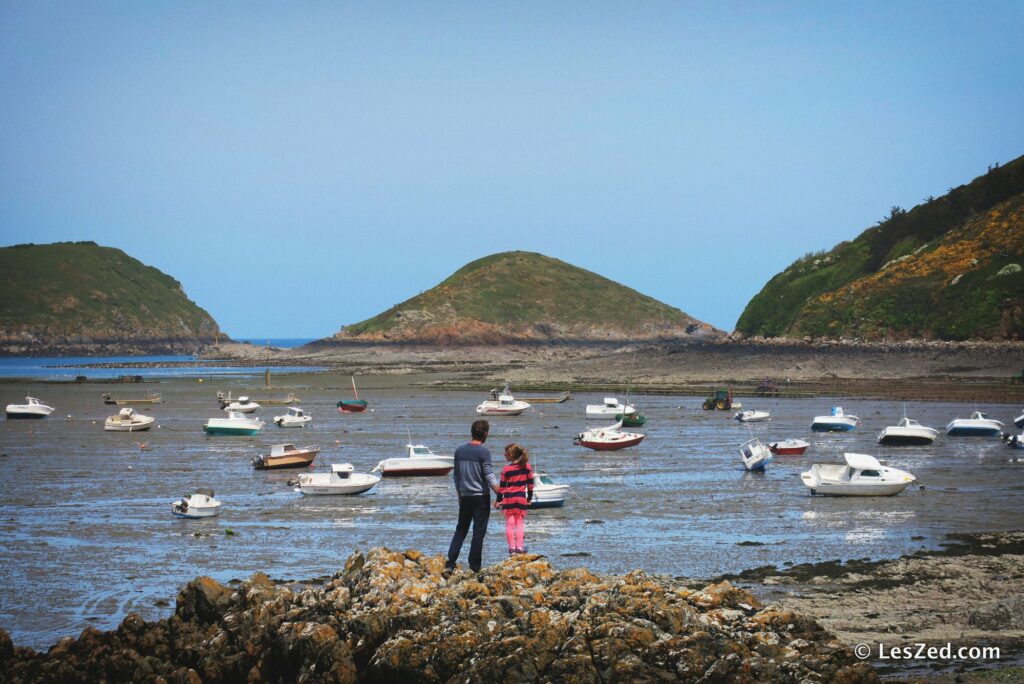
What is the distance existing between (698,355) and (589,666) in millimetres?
108399

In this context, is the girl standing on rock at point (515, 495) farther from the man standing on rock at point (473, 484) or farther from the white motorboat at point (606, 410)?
the white motorboat at point (606, 410)

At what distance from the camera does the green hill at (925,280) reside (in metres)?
102

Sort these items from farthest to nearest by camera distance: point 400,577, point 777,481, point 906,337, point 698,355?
point 698,355, point 906,337, point 777,481, point 400,577

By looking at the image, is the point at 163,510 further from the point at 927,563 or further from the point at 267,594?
the point at 927,563

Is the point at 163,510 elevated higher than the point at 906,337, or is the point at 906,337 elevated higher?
the point at 906,337

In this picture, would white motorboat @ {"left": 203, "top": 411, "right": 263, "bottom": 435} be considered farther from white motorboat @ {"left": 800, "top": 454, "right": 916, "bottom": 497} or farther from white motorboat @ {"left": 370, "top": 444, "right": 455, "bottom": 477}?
white motorboat @ {"left": 800, "top": 454, "right": 916, "bottom": 497}

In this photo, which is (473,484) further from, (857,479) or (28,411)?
(28,411)

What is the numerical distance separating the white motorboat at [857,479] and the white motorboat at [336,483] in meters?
14.7

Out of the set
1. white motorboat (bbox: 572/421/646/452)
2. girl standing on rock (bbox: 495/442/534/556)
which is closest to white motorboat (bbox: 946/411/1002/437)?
white motorboat (bbox: 572/421/646/452)

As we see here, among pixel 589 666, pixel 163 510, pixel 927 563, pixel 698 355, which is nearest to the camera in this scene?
pixel 589 666

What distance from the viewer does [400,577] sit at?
14203 millimetres

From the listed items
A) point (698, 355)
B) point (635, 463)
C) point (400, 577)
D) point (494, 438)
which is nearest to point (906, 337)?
point (698, 355)

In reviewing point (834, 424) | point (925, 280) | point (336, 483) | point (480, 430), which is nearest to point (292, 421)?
point (336, 483)

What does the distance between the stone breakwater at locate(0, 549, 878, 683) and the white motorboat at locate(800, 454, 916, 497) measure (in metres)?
19.9
